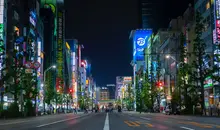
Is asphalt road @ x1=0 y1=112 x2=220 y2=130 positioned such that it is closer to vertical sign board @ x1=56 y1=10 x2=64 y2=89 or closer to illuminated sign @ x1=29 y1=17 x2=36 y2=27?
illuminated sign @ x1=29 y1=17 x2=36 y2=27

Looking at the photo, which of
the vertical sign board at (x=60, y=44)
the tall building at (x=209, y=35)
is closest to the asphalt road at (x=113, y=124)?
the tall building at (x=209, y=35)

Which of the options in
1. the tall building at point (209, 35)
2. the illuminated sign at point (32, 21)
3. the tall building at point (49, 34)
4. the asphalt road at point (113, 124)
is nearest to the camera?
the asphalt road at point (113, 124)

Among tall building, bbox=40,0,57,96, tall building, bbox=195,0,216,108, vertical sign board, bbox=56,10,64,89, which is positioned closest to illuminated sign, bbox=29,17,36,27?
tall building, bbox=40,0,57,96

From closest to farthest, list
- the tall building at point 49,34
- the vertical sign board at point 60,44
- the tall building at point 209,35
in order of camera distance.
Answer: the tall building at point 209,35
the tall building at point 49,34
the vertical sign board at point 60,44

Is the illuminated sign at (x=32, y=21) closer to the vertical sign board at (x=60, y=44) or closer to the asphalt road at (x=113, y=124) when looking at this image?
the vertical sign board at (x=60, y=44)

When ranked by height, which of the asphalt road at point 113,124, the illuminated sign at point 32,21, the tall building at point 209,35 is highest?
the illuminated sign at point 32,21

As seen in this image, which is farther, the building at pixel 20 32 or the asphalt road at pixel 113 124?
the building at pixel 20 32

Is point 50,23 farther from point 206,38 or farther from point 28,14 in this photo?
point 206,38

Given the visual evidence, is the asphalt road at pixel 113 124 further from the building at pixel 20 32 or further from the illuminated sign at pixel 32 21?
the illuminated sign at pixel 32 21

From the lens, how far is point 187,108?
207 feet

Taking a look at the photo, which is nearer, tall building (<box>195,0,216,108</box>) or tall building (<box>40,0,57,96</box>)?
tall building (<box>195,0,216,108</box>)

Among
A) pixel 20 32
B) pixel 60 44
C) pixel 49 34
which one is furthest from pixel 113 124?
pixel 60 44

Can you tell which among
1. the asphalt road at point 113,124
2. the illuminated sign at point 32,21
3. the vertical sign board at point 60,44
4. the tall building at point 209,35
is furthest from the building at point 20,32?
the tall building at point 209,35

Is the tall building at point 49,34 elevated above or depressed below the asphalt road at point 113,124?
above
